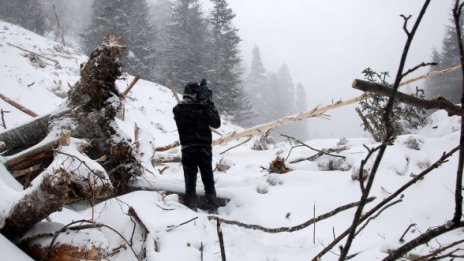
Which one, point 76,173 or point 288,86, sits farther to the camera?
point 288,86

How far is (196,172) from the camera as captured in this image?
16.2 feet

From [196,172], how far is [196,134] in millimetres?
556

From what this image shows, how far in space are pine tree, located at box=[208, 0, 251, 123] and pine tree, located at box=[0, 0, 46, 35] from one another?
1618 centimetres

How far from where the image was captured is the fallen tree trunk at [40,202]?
243cm

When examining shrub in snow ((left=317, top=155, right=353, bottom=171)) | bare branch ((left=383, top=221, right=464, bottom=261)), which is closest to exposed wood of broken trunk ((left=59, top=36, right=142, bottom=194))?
shrub in snow ((left=317, top=155, right=353, bottom=171))

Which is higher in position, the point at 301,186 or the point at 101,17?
the point at 101,17

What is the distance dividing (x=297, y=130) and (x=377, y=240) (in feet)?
174

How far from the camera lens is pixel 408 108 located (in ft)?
24.1

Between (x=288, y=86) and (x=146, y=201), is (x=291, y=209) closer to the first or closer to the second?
(x=146, y=201)

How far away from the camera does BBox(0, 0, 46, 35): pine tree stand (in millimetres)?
30812

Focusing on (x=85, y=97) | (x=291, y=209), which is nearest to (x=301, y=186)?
(x=291, y=209)

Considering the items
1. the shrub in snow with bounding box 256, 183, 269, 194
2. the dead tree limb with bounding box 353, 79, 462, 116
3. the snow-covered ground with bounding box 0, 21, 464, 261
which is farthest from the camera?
the shrub in snow with bounding box 256, 183, 269, 194

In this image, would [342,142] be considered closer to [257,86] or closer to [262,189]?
[262,189]

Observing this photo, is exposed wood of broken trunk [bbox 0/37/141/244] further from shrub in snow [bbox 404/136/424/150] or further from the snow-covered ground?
shrub in snow [bbox 404/136/424/150]
